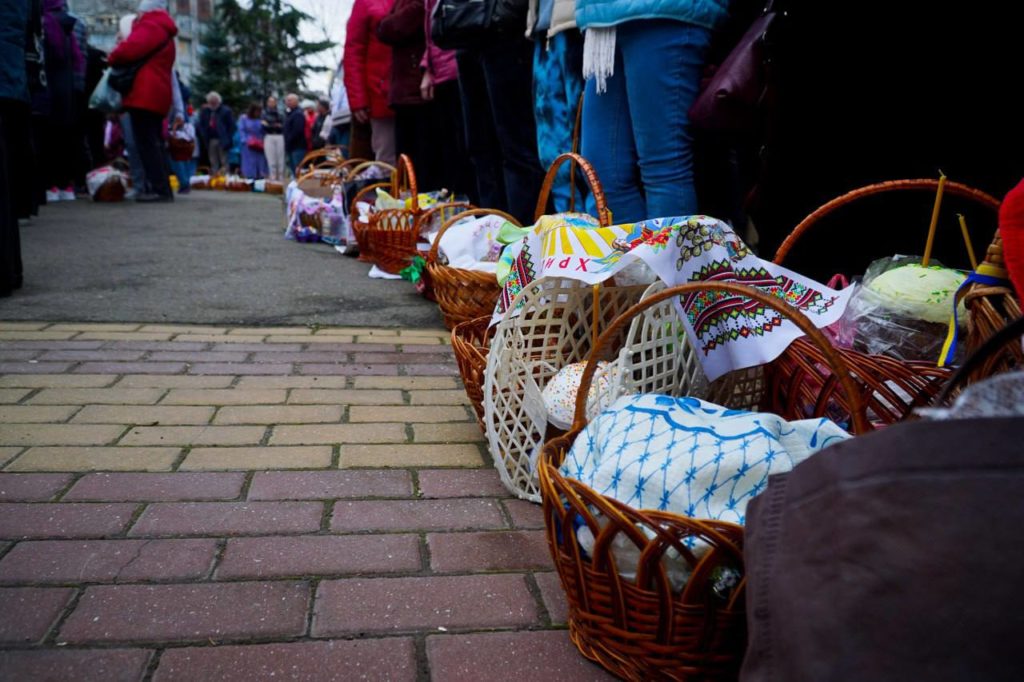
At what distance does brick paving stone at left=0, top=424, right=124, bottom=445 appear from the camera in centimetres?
195

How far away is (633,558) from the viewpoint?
1124 millimetres

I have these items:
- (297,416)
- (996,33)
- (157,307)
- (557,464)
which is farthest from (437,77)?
(557,464)

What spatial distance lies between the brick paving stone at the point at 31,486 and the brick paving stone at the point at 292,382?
0.75m

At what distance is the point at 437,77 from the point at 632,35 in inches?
96.2

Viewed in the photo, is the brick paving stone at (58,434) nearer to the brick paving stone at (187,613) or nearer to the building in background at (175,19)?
the brick paving stone at (187,613)

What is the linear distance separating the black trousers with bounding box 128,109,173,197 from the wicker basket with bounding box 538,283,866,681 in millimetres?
8606

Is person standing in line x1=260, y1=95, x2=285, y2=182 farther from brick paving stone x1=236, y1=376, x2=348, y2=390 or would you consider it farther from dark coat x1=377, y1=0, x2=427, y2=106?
brick paving stone x1=236, y1=376, x2=348, y2=390

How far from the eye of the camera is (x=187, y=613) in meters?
1.28

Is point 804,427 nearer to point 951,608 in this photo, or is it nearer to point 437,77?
point 951,608

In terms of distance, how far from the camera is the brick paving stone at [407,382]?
2529mm

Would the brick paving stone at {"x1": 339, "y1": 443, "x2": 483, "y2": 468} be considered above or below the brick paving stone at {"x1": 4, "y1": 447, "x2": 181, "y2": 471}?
below

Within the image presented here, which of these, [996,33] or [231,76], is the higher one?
[231,76]

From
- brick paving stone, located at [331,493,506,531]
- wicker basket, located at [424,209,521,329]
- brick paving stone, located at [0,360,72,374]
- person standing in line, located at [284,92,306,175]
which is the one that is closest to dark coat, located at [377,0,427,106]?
wicker basket, located at [424,209,521,329]

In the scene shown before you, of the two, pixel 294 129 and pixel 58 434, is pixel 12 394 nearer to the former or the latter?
pixel 58 434
